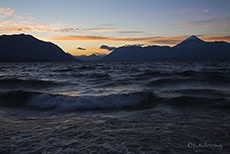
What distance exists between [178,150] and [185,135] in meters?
1.00

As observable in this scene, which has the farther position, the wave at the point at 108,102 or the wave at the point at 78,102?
the wave at the point at 78,102

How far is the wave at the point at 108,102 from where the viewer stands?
9.00 meters

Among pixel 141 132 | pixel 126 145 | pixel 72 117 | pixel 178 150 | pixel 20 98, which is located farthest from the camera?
pixel 20 98

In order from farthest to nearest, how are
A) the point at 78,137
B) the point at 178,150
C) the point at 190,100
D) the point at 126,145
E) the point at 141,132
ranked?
1. the point at 190,100
2. the point at 141,132
3. the point at 78,137
4. the point at 126,145
5. the point at 178,150

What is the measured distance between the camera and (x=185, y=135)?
5.05 metres

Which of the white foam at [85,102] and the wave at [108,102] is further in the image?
the white foam at [85,102]

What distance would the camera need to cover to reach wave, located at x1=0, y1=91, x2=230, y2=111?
29.5 feet

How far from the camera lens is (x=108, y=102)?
9.77 metres

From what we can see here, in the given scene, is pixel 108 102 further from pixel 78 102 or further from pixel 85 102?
pixel 78 102

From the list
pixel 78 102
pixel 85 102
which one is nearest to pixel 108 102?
pixel 85 102

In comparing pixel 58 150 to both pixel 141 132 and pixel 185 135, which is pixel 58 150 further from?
pixel 185 135

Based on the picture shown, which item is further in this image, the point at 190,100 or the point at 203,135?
the point at 190,100

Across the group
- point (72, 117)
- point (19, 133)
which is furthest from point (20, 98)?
point (19, 133)

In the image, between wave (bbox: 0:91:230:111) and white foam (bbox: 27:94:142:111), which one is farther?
white foam (bbox: 27:94:142:111)
